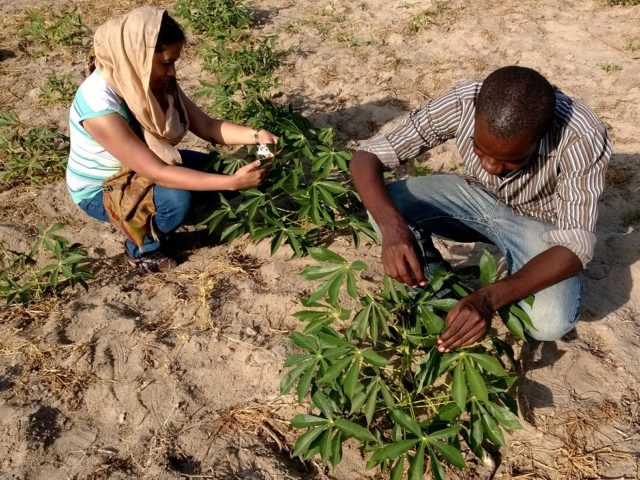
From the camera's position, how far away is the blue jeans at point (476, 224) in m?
1.93

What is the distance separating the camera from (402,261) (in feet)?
5.95

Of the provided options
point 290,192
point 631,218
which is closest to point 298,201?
point 290,192

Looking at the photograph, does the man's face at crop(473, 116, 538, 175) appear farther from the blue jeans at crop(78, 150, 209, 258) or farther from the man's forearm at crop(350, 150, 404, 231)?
the blue jeans at crop(78, 150, 209, 258)

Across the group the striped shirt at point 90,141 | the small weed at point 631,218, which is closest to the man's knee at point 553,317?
the small weed at point 631,218

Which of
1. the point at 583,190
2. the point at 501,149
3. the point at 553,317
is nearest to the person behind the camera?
the point at 501,149

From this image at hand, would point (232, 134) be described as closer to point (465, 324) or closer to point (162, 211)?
point (162, 211)

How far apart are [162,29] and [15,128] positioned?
6.36ft

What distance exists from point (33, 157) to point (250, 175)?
1604 millimetres

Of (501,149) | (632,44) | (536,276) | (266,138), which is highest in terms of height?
(501,149)

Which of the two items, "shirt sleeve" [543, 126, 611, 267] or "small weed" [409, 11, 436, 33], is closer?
"shirt sleeve" [543, 126, 611, 267]

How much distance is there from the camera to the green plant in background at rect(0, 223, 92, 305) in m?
2.39

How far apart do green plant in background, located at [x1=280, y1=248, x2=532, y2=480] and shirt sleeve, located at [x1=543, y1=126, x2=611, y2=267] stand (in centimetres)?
28

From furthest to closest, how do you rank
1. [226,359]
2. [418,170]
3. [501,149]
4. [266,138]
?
[418,170]
[266,138]
[226,359]
[501,149]

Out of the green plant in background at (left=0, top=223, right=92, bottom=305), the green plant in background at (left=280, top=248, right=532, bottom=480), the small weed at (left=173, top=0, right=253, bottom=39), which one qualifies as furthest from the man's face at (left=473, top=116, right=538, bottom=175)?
the small weed at (left=173, top=0, right=253, bottom=39)
